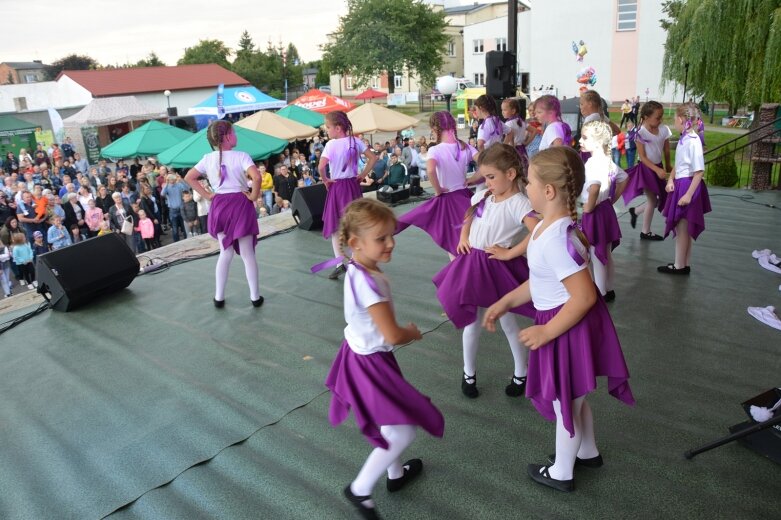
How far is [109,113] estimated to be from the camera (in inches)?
807

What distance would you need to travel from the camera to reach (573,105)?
695 inches

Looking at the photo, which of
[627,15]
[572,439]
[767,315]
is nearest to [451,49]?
[627,15]

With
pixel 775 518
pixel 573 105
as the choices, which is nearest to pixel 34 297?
pixel 775 518

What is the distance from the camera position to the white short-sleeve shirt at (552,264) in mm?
1931

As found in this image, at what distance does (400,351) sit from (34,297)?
12.4 feet

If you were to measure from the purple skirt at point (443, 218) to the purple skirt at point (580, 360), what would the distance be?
1.78 metres

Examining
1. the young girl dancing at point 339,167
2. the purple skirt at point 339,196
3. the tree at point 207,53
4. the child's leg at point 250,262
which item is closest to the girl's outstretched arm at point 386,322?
the child's leg at point 250,262

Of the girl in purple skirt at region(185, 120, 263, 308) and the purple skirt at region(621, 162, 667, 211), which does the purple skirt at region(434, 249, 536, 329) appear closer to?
the girl in purple skirt at region(185, 120, 263, 308)

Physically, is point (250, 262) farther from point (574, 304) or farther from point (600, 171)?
point (574, 304)

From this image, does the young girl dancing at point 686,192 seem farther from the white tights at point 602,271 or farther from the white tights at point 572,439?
the white tights at point 572,439

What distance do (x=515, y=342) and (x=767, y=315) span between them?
2027 mm

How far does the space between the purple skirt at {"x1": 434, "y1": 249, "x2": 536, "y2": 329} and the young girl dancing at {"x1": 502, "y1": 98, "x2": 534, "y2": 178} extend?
298cm

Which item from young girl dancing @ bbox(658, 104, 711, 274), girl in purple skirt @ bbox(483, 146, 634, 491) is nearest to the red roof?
young girl dancing @ bbox(658, 104, 711, 274)

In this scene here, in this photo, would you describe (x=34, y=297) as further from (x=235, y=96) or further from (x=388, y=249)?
(x=235, y=96)
